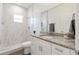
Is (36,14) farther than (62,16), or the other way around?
(36,14)

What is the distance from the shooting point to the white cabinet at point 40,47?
44.3 inches

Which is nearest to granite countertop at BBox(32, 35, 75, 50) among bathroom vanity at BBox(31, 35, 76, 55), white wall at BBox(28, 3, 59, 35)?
bathroom vanity at BBox(31, 35, 76, 55)

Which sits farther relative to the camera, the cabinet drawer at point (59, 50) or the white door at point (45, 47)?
the white door at point (45, 47)

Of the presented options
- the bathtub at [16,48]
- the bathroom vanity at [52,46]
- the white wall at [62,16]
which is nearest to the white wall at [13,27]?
the bathtub at [16,48]

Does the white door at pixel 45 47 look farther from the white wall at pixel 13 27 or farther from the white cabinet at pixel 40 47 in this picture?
the white wall at pixel 13 27

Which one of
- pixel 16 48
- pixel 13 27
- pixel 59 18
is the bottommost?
pixel 16 48

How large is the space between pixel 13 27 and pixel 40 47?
0.45 meters

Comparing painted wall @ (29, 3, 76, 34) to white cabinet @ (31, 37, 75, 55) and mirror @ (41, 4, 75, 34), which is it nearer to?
mirror @ (41, 4, 75, 34)

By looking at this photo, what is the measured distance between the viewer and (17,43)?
1162mm

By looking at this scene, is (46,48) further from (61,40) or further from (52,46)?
(61,40)

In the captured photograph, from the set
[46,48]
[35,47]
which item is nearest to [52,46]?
[46,48]

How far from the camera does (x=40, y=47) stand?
1.19 meters

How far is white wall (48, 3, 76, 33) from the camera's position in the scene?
105 centimetres

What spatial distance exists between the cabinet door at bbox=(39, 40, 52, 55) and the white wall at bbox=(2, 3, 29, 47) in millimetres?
212
